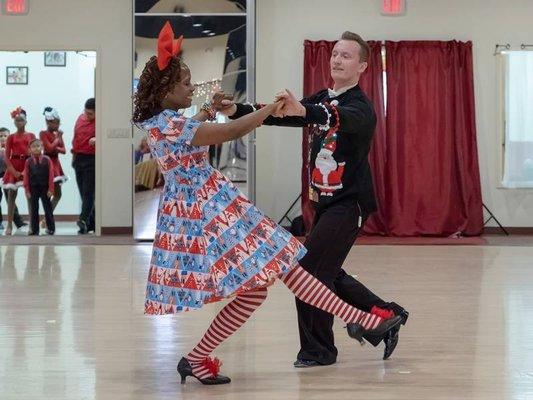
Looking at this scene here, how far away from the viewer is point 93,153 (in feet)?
39.2

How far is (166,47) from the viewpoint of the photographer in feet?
12.3

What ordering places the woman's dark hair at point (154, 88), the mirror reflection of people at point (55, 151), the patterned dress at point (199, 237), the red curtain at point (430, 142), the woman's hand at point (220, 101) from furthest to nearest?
the mirror reflection of people at point (55, 151) → the red curtain at point (430, 142) → the woman's hand at point (220, 101) → the woman's dark hair at point (154, 88) → the patterned dress at point (199, 237)

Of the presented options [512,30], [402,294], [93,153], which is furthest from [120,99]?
[402,294]

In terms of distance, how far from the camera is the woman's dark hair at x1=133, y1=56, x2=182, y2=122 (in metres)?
3.79

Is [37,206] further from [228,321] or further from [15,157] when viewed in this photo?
[228,321]

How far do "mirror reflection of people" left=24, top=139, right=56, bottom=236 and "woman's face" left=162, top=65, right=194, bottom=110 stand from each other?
8.26m

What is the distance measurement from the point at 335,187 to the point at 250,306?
0.64 metres

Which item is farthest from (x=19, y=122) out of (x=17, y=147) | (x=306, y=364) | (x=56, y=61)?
(x=306, y=364)

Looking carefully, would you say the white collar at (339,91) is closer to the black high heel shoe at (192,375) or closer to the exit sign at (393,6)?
the black high heel shoe at (192,375)

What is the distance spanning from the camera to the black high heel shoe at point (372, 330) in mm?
4039

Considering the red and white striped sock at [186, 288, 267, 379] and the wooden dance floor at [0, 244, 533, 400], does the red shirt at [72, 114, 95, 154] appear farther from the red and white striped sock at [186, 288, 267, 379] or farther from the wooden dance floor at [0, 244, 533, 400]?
the red and white striped sock at [186, 288, 267, 379]

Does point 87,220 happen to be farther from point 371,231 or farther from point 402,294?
point 402,294

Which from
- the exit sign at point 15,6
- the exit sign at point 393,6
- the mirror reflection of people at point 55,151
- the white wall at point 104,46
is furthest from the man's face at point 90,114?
the exit sign at point 393,6

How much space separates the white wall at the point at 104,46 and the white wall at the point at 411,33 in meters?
1.54
